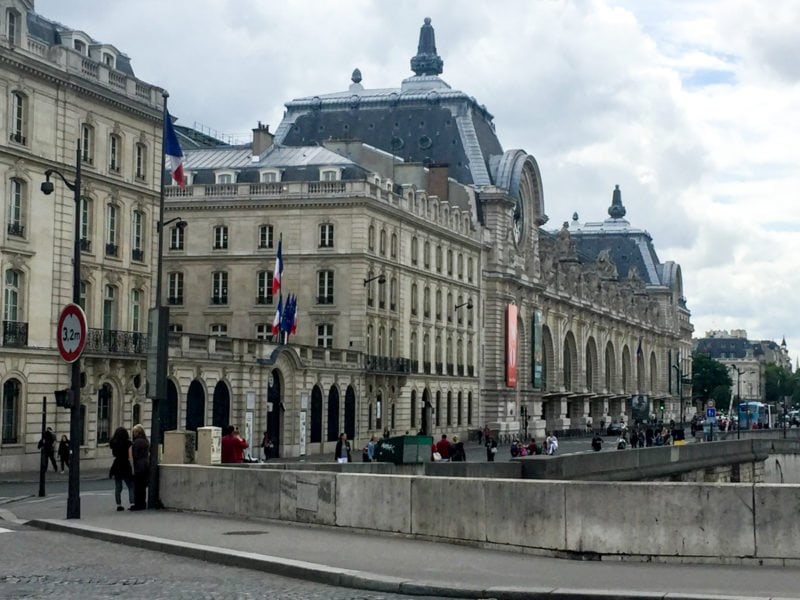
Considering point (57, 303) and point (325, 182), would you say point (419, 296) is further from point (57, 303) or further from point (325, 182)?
point (57, 303)

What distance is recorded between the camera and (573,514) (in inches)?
760

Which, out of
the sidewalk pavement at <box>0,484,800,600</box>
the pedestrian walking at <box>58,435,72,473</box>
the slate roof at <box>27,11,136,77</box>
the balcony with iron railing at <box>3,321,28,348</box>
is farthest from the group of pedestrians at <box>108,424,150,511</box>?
the slate roof at <box>27,11,136,77</box>

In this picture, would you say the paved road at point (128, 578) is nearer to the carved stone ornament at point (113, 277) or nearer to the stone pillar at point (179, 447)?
the stone pillar at point (179, 447)

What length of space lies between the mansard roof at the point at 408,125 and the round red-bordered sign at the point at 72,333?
84825mm

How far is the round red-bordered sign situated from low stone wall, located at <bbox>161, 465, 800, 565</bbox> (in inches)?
169

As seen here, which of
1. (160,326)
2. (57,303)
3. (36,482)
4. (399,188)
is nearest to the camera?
(160,326)

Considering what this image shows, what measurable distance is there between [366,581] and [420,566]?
154 cm

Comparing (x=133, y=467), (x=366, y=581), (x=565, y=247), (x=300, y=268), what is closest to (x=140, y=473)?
(x=133, y=467)

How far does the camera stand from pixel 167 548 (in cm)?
2033

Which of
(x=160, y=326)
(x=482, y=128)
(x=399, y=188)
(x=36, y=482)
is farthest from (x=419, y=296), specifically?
(x=160, y=326)

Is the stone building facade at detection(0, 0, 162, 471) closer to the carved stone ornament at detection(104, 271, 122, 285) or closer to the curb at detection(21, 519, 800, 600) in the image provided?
the carved stone ornament at detection(104, 271, 122, 285)

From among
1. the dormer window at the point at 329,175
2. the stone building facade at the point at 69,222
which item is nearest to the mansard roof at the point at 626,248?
the dormer window at the point at 329,175

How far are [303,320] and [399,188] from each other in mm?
12904

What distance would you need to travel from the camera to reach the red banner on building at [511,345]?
105312 mm
